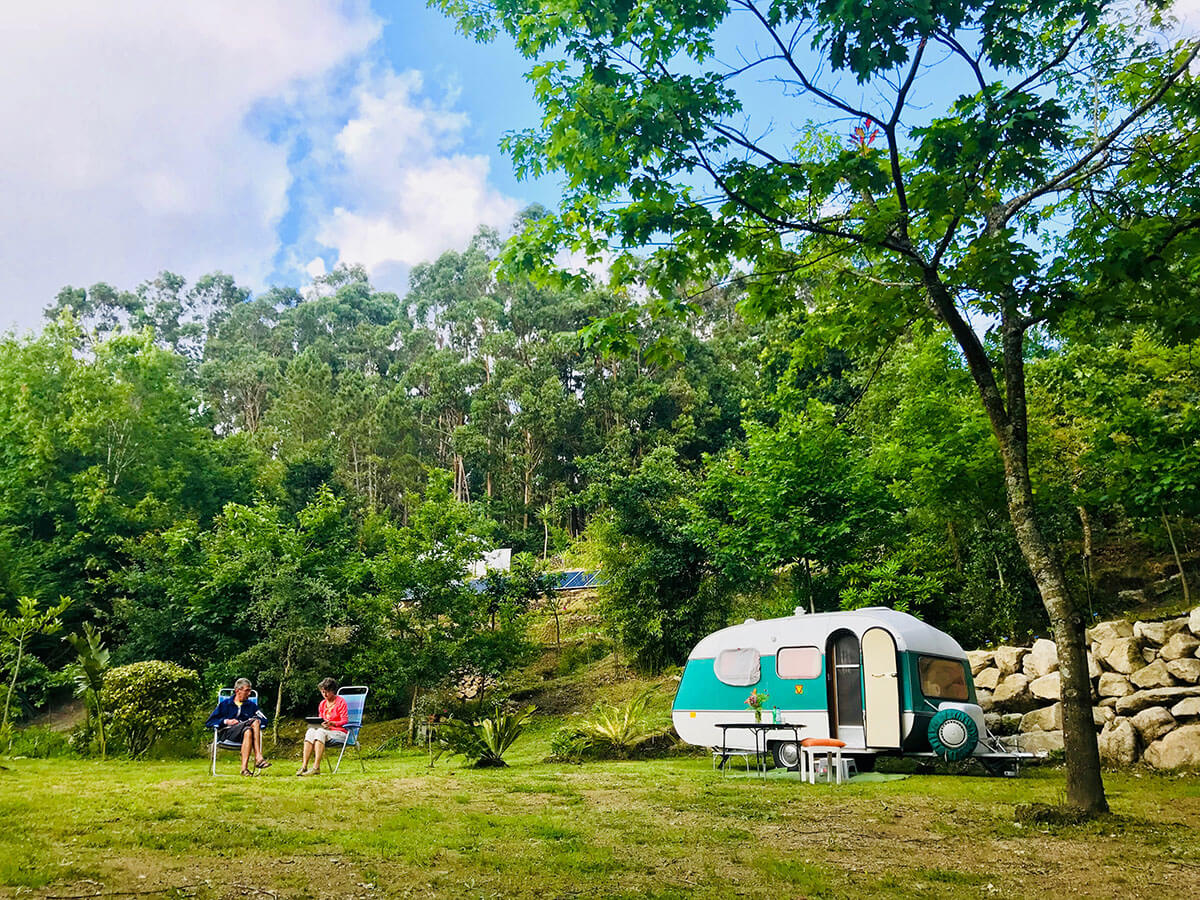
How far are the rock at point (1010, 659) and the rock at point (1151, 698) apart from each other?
1.46 metres

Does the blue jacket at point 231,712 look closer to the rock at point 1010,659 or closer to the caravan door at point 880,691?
the caravan door at point 880,691

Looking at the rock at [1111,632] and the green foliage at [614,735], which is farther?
the green foliage at [614,735]

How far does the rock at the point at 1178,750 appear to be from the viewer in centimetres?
765

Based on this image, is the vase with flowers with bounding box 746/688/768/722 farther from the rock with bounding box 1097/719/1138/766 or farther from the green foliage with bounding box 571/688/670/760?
the rock with bounding box 1097/719/1138/766

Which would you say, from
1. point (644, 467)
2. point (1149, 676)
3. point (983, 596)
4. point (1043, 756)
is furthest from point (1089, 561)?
point (644, 467)

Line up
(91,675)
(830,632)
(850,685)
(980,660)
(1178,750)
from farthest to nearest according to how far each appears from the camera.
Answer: (91,675)
(980,660)
(830,632)
(850,685)
(1178,750)

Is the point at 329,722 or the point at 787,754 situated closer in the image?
the point at 329,722

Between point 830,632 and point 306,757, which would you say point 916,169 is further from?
point 306,757

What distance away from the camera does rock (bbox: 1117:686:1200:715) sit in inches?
325

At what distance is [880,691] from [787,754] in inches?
52.1

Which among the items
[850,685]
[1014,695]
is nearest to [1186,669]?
[1014,695]

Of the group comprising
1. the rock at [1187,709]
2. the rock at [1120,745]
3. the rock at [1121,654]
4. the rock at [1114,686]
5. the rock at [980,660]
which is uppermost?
the rock at [1121,654]

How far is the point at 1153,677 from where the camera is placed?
8.55 m

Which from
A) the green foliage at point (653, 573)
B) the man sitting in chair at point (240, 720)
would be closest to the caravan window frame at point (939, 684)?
the green foliage at point (653, 573)
